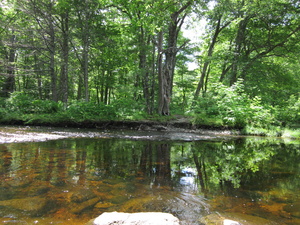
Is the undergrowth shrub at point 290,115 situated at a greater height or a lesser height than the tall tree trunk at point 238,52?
lesser

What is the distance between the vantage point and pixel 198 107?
14.8 metres

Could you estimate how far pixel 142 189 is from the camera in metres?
2.65

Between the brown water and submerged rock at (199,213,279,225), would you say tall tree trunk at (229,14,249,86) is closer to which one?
the brown water

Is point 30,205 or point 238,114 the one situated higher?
point 238,114

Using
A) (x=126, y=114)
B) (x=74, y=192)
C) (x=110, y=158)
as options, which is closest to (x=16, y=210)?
(x=74, y=192)

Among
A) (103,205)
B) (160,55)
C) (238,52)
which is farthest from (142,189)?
(238,52)

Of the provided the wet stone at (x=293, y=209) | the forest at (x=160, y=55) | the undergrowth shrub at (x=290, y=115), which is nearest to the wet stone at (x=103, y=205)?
the wet stone at (x=293, y=209)

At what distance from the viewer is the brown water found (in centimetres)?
199

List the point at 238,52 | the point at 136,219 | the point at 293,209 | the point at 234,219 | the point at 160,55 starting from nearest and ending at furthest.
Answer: the point at 136,219, the point at 234,219, the point at 293,209, the point at 160,55, the point at 238,52

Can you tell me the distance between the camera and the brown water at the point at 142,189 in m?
1.99

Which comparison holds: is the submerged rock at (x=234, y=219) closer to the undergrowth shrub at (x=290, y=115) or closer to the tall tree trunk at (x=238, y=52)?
the undergrowth shrub at (x=290, y=115)

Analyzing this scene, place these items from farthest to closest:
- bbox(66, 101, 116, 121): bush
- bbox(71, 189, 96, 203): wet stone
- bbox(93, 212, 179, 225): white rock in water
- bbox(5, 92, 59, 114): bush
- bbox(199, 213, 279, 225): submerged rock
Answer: bbox(5, 92, 59, 114): bush → bbox(66, 101, 116, 121): bush → bbox(71, 189, 96, 203): wet stone → bbox(199, 213, 279, 225): submerged rock → bbox(93, 212, 179, 225): white rock in water

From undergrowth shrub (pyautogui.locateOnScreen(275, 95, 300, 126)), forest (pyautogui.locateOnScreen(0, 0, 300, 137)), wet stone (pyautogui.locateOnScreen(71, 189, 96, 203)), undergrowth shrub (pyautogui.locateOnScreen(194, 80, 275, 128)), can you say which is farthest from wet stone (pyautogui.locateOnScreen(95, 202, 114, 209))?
undergrowth shrub (pyautogui.locateOnScreen(275, 95, 300, 126))

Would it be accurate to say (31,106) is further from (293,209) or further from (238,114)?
(293,209)
